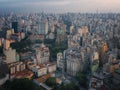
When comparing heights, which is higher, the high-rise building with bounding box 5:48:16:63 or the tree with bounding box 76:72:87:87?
the high-rise building with bounding box 5:48:16:63

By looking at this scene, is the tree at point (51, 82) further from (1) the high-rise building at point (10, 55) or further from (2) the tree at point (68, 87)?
(1) the high-rise building at point (10, 55)

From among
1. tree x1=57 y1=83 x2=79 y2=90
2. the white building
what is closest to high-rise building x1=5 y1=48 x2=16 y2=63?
the white building

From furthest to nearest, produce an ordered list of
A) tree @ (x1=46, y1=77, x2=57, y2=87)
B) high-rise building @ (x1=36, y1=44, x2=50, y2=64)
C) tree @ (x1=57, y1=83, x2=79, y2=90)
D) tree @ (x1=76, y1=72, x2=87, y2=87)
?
high-rise building @ (x1=36, y1=44, x2=50, y2=64), tree @ (x1=76, y1=72, x2=87, y2=87), tree @ (x1=46, y1=77, x2=57, y2=87), tree @ (x1=57, y1=83, x2=79, y2=90)

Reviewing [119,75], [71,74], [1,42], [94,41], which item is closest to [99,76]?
[119,75]

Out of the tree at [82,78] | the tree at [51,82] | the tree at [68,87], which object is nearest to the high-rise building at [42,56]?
the tree at [82,78]

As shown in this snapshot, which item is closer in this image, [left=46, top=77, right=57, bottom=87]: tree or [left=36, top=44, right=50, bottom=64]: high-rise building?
[left=46, top=77, right=57, bottom=87]: tree

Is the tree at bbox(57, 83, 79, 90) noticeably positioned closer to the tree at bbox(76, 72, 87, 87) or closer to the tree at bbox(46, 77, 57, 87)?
the tree at bbox(46, 77, 57, 87)

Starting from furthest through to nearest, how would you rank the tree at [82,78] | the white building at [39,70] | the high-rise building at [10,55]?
the high-rise building at [10,55]
the white building at [39,70]
the tree at [82,78]

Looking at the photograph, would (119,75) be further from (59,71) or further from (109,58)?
(59,71)

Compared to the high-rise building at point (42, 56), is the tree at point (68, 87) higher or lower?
lower

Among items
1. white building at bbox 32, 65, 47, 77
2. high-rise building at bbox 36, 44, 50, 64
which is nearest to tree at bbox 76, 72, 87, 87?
white building at bbox 32, 65, 47, 77

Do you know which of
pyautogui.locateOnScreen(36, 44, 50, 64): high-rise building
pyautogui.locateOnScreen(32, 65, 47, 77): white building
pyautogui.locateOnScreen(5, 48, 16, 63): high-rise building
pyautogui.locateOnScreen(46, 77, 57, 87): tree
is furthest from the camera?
pyautogui.locateOnScreen(36, 44, 50, 64): high-rise building
